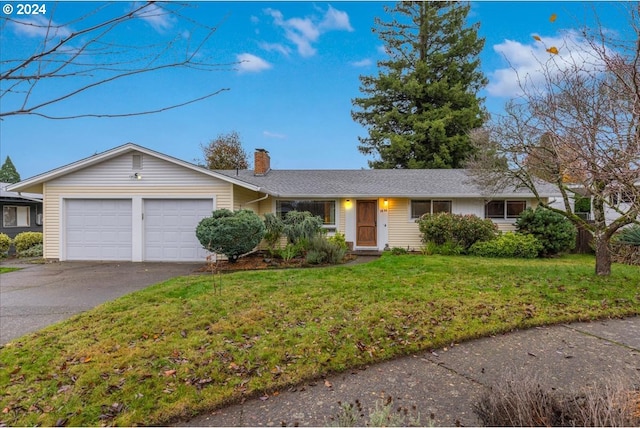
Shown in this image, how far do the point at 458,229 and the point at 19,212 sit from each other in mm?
21259

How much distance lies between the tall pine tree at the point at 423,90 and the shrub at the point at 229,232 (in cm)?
1613

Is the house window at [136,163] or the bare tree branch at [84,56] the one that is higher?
the house window at [136,163]

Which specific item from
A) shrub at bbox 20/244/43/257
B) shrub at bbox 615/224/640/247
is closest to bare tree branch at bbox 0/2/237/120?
shrub at bbox 615/224/640/247

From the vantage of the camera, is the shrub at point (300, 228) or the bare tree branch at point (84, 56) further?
the shrub at point (300, 228)

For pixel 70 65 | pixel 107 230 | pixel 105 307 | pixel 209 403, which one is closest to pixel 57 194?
pixel 107 230

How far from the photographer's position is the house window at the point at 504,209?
1355cm

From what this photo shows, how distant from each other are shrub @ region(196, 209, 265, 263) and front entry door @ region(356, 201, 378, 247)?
468 centimetres

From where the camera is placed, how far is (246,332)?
4.58 m

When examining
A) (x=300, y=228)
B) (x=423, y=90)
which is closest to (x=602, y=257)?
Answer: (x=300, y=228)

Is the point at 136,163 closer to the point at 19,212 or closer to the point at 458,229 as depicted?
the point at 458,229

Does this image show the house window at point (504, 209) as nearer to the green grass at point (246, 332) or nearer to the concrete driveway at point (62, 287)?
the green grass at point (246, 332)

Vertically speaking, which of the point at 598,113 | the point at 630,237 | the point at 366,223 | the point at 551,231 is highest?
the point at 598,113

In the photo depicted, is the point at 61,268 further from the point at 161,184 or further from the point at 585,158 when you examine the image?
the point at 585,158

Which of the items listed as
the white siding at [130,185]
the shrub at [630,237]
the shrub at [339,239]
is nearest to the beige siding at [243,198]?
the white siding at [130,185]
